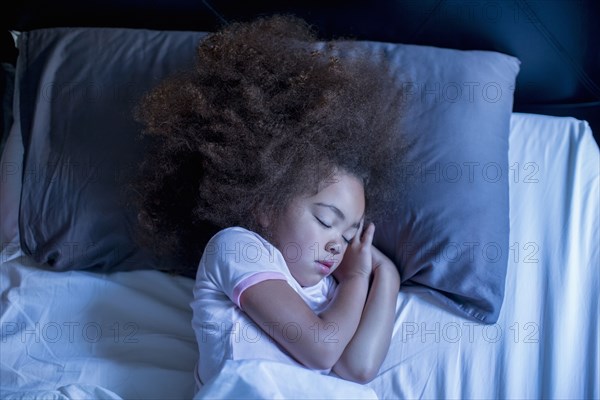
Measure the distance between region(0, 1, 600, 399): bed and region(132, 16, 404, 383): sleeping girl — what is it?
2.5 inches

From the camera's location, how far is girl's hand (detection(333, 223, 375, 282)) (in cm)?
113

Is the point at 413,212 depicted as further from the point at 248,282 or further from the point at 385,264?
the point at 248,282

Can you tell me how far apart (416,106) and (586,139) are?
40cm

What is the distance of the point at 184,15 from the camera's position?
1431 millimetres

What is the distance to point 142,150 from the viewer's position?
1216 mm

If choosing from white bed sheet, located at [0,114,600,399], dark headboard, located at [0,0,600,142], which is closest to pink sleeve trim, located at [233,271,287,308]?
white bed sheet, located at [0,114,600,399]

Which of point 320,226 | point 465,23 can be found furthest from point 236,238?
point 465,23

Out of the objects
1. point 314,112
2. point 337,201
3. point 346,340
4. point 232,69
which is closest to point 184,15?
point 232,69

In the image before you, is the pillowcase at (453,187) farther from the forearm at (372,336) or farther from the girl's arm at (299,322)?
the girl's arm at (299,322)

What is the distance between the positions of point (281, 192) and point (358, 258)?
0.20 meters

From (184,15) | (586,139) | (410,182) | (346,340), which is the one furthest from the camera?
(184,15)

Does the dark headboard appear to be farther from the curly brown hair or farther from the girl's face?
the girl's face

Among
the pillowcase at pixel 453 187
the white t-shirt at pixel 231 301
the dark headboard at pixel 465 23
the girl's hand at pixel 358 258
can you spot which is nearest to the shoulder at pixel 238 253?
the white t-shirt at pixel 231 301

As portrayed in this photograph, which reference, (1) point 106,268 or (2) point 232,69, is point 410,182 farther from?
(1) point 106,268
